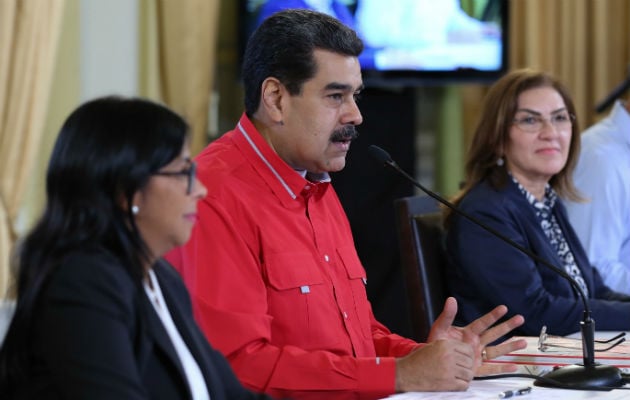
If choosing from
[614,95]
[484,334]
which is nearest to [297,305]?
[484,334]

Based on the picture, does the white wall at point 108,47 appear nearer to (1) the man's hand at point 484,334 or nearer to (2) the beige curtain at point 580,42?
(2) the beige curtain at point 580,42

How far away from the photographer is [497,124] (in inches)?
114

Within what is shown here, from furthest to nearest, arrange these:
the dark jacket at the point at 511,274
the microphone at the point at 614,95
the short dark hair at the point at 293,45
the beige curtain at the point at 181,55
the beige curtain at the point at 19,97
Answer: the beige curtain at the point at 181,55, the microphone at the point at 614,95, the beige curtain at the point at 19,97, the dark jacket at the point at 511,274, the short dark hair at the point at 293,45

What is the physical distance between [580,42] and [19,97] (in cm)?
252

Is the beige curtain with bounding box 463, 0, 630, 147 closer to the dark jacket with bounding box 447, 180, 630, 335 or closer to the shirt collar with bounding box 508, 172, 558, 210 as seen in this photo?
the shirt collar with bounding box 508, 172, 558, 210

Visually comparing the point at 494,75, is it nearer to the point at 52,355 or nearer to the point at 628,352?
the point at 628,352

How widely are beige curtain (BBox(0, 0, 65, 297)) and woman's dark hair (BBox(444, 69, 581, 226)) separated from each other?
148 centimetres

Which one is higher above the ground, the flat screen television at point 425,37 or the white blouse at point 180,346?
the flat screen television at point 425,37

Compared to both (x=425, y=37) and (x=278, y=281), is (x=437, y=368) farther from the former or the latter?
(x=425, y=37)

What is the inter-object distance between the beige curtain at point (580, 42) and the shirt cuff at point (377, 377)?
310 cm

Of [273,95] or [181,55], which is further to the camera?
[181,55]

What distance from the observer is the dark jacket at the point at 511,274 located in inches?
101

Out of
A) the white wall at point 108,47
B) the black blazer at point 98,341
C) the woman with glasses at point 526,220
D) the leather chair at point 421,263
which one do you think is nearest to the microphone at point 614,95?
the woman with glasses at point 526,220

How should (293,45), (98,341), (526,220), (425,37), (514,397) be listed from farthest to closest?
(425,37), (526,220), (293,45), (514,397), (98,341)
